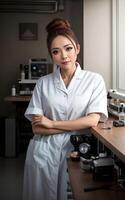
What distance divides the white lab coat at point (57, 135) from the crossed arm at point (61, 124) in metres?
0.03

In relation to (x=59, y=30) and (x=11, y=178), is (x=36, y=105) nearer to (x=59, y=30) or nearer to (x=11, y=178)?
(x=59, y=30)

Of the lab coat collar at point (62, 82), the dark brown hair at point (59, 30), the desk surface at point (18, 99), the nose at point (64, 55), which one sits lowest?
the desk surface at point (18, 99)

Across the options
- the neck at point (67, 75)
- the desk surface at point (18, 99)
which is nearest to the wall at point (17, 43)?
the desk surface at point (18, 99)

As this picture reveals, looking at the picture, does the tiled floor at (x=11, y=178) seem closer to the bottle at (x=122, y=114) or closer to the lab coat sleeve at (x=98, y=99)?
the bottle at (x=122, y=114)

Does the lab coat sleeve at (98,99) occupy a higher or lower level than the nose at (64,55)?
lower

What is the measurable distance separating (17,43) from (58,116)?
3608mm

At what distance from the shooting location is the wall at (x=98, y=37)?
346 centimetres

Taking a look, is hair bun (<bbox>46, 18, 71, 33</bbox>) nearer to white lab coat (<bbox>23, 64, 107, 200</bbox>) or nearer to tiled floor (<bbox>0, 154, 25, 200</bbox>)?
white lab coat (<bbox>23, 64, 107, 200</bbox>)

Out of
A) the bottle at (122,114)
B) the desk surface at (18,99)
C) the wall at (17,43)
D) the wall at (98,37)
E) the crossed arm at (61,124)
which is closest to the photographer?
the crossed arm at (61,124)

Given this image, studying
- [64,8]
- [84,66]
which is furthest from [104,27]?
[64,8]

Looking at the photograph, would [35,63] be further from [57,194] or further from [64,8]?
[57,194]

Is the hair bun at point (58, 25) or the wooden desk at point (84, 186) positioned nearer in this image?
the wooden desk at point (84, 186)

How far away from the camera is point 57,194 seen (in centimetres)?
166

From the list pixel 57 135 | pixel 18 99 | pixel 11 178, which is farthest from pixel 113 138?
pixel 18 99
